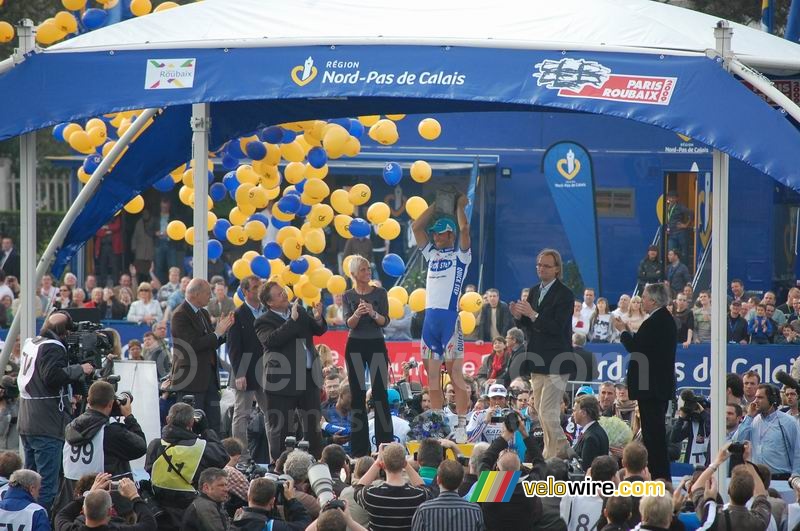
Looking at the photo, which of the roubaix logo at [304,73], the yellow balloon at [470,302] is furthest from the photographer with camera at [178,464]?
the yellow balloon at [470,302]

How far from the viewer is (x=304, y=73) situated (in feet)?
35.1

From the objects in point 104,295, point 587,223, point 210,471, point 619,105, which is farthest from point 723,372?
point 104,295

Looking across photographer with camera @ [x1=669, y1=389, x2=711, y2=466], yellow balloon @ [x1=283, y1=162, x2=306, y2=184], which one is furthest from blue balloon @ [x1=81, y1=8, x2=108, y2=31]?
photographer with camera @ [x1=669, y1=389, x2=711, y2=466]

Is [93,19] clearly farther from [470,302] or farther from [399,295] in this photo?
[470,302]

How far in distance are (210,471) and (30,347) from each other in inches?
105

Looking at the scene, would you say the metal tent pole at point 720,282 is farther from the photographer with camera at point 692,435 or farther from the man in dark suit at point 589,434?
the photographer with camera at point 692,435

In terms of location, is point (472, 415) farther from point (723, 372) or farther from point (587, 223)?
point (587, 223)

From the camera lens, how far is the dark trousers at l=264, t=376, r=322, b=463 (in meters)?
12.1

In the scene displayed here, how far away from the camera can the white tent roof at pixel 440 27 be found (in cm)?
1035

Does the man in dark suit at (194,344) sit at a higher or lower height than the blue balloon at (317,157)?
lower

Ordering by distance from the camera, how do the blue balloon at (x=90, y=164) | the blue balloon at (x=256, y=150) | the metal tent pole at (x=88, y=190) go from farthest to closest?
the blue balloon at (x=90, y=164) < the blue balloon at (x=256, y=150) < the metal tent pole at (x=88, y=190)

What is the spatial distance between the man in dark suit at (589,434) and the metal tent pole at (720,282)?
143cm

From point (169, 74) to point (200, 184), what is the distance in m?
1.04

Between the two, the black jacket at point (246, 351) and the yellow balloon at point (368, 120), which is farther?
the yellow balloon at point (368, 120)
